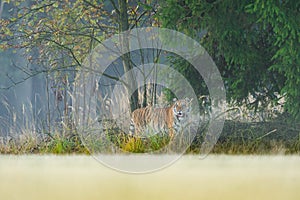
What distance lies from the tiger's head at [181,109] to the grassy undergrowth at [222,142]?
0.14 m

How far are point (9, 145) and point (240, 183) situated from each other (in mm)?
1492

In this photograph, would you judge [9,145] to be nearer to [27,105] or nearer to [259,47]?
[27,105]

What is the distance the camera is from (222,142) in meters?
2.89

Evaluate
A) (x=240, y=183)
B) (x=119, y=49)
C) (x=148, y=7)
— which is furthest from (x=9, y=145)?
(x=240, y=183)

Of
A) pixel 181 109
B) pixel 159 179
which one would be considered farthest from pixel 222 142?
pixel 159 179

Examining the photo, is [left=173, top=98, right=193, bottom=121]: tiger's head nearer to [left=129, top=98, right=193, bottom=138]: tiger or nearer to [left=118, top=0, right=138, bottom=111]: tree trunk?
[left=129, top=98, right=193, bottom=138]: tiger

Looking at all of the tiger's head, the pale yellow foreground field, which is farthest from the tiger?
the pale yellow foreground field

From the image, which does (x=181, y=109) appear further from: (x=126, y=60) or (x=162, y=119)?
(x=126, y=60)

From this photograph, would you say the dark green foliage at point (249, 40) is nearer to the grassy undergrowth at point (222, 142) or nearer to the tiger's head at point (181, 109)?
the grassy undergrowth at point (222, 142)

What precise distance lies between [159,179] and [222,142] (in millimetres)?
520

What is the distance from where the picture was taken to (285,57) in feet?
9.04

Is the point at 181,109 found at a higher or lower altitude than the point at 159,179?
higher

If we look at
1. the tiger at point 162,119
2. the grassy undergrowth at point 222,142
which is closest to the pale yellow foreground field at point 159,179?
the grassy undergrowth at point 222,142

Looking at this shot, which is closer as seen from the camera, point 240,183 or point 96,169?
point 240,183
